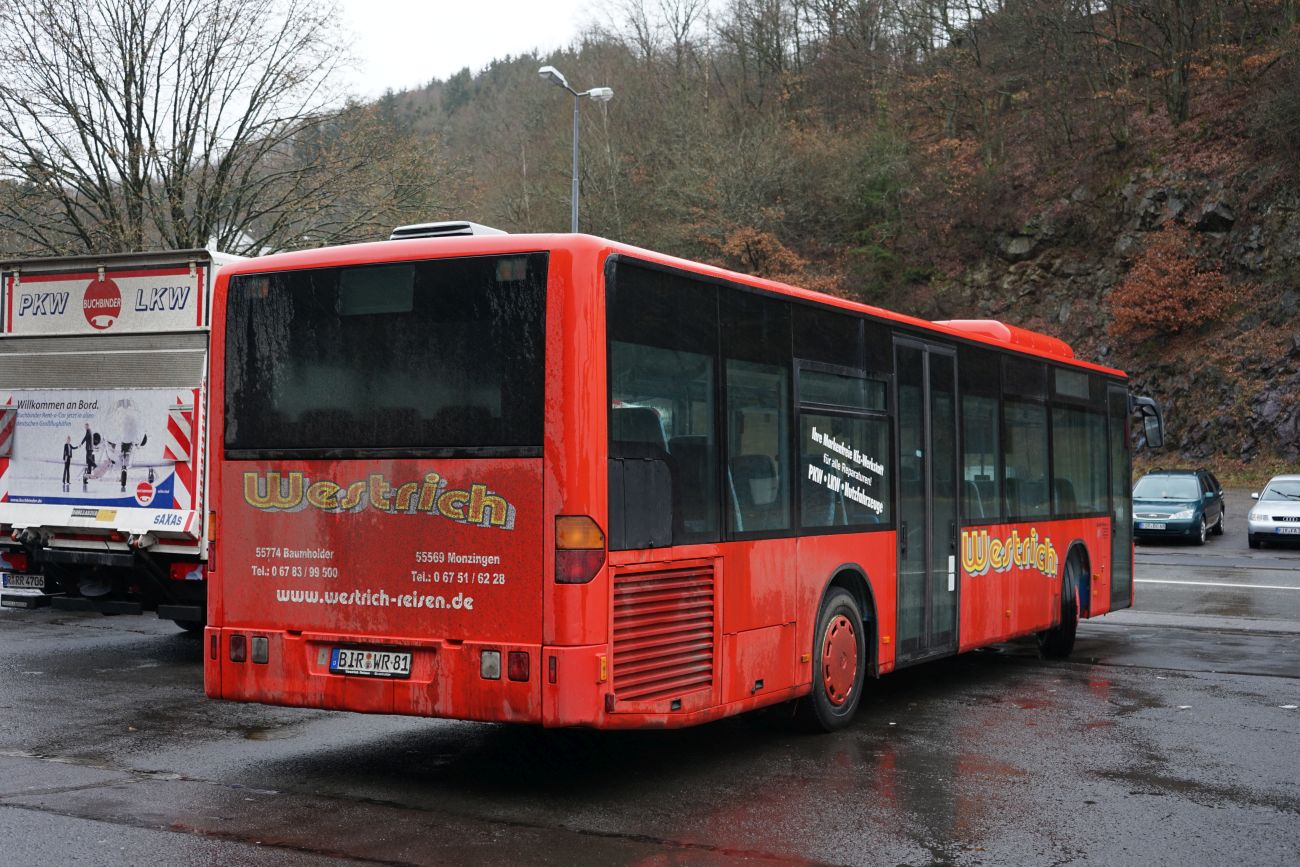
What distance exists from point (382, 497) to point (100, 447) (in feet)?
18.7

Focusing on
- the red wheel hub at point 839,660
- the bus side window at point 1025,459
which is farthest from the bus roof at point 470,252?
the bus side window at point 1025,459

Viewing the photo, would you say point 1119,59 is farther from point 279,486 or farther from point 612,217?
point 279,486

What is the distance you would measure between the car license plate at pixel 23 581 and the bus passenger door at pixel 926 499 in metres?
7.45

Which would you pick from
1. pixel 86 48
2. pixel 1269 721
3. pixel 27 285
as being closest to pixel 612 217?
pixel 86 48

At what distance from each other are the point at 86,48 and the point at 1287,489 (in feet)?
87.5

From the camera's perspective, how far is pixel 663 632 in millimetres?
7480

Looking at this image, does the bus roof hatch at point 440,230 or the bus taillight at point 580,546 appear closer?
the bus taillight at point 580,546

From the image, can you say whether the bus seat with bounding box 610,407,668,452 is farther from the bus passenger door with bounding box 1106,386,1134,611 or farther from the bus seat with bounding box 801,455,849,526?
the bus passenger door with bounding box 1106,386,1134,611

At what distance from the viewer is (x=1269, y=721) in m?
10.2

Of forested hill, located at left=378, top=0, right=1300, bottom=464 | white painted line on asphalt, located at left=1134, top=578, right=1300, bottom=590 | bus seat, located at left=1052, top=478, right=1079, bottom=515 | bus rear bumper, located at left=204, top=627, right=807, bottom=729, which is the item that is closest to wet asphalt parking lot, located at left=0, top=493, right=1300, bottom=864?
bus rear bumper, located at left=204, top=627, right=807, bottom=729

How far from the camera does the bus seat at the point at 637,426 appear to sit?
7.19m

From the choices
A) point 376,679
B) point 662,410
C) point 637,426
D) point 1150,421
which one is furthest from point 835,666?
point 1150,421

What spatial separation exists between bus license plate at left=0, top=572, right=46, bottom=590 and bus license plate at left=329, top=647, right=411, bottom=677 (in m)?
6.03

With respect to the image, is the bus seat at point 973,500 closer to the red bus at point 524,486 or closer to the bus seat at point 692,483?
the red bus at point 524,486
